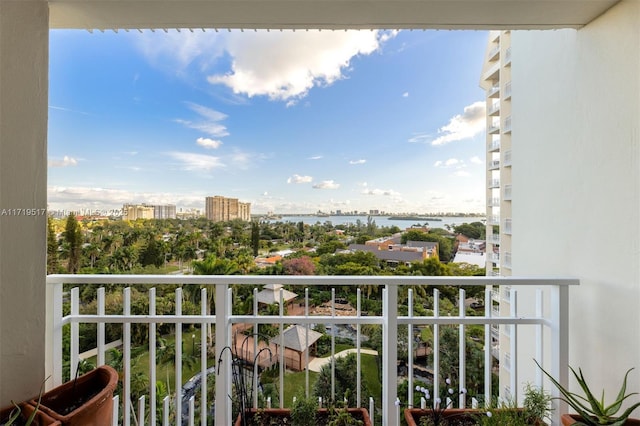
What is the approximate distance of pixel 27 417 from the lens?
1.03m

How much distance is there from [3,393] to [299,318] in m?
1.34

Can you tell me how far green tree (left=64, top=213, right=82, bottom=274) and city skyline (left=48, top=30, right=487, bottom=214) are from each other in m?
0.28

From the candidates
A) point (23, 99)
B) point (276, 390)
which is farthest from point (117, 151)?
point (276, 390)

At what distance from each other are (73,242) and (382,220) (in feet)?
7.27

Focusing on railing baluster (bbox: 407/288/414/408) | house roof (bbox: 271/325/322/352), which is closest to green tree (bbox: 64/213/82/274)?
house roof (bbox: 271/325/322/352)

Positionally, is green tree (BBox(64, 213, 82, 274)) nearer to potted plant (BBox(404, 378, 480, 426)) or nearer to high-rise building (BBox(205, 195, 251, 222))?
high-rise building (BBox(205, 195, 251, 222))

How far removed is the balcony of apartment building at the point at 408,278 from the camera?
118 centimetres

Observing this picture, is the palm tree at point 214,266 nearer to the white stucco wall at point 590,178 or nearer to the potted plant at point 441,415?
the potted plant at point 441,415

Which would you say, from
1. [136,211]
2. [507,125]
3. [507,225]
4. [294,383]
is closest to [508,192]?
[507,225]

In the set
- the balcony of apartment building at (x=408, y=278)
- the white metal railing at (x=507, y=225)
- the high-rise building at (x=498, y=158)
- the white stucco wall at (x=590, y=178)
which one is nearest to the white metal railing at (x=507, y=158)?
the high-rise building at (x=498, y=158)

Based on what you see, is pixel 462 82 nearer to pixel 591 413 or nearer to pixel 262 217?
pixel 262 217

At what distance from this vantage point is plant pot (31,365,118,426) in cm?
100

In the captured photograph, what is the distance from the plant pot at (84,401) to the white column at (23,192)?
0.20 meters

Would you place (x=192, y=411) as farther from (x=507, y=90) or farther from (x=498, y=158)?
(x=507, y=90)
